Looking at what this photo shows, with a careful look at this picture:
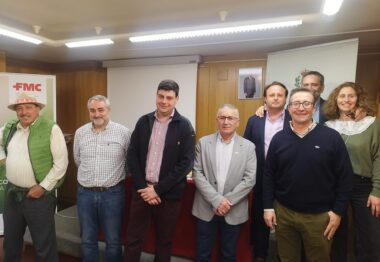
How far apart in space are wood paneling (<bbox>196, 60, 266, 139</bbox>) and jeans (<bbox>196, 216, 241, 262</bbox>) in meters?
2.52

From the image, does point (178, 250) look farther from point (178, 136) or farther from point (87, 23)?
point (87, 23)

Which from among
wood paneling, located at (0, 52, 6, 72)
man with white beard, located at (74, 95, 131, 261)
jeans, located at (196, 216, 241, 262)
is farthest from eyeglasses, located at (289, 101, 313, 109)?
wood paneling, located at (0, 52, 6, 72)

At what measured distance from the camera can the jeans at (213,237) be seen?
1.97 meters

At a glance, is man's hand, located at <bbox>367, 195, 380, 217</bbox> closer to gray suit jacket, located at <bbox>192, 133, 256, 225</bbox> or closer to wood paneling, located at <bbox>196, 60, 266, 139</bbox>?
gray suit jacket, located at <bbox>192, 133, 256, 225</bbox>

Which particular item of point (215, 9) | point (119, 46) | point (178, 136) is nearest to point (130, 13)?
point (215, 9)

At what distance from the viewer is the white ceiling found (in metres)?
2.47

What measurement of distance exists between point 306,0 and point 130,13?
1.62 meters

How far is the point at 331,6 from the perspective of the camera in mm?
2275

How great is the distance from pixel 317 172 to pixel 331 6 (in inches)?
58.3

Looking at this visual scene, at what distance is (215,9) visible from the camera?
2.59m

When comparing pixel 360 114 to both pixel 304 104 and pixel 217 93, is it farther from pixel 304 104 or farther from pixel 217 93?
pixel 217 93

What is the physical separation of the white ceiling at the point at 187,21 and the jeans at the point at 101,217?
167 centimetres

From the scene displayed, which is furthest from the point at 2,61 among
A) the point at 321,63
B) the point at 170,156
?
the point at 321,63

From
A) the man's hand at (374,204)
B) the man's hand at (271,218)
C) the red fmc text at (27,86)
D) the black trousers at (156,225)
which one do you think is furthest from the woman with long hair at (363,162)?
the red fmc text at (27,86)
